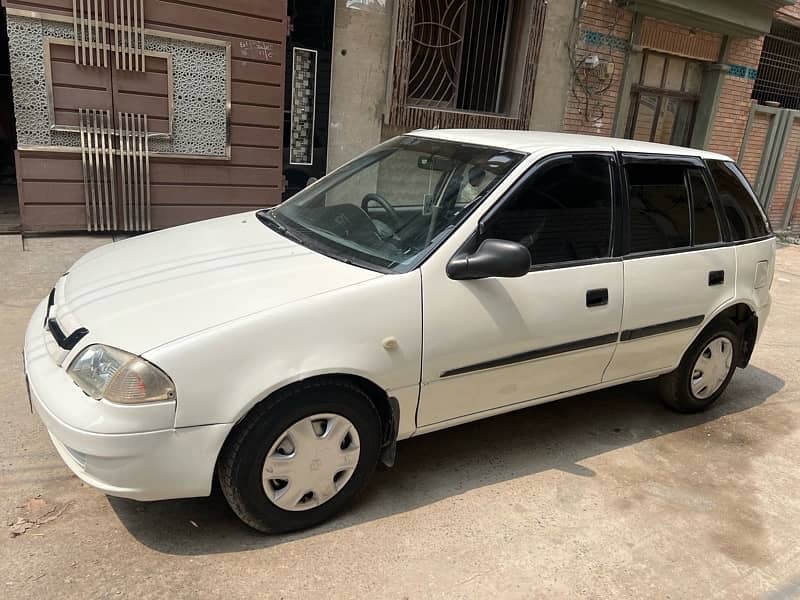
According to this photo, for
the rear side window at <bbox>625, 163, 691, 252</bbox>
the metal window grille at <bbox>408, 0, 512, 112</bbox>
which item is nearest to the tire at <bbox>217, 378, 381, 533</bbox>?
the rear side window at <bbox>625, 163, 691, 252</bbox>

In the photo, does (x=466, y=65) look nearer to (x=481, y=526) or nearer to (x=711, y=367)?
(x=711, y=367)

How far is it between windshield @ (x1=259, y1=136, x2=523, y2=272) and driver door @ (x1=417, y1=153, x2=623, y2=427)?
0.16 m

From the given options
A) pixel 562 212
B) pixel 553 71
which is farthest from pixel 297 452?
pixel 553 71

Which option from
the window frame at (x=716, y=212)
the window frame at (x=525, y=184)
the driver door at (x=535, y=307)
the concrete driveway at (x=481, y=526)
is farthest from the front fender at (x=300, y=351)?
the window frame at (x=716, y=212)

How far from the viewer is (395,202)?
346cm

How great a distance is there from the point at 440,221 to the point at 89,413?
1.69m

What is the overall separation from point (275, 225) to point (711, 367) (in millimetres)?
2960

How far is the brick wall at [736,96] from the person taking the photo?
1143 cm

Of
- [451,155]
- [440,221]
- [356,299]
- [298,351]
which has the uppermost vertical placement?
[451,155]

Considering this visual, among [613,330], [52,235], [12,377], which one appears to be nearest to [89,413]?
[12,377]

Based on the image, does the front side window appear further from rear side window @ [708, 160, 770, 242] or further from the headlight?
the headlight

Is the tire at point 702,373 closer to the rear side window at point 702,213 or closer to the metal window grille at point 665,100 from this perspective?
the rear side window at point 702,213

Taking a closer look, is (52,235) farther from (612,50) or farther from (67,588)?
(612,50)

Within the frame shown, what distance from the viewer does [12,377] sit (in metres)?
3.92
